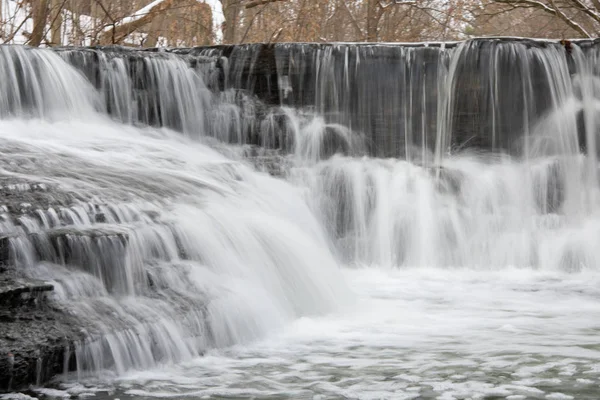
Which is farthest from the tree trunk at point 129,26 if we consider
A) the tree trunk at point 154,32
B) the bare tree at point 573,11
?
the bare tree at point 573,11

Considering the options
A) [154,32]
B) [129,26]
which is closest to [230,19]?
[154,32]

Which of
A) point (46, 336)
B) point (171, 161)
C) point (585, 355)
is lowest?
point (585, 355)

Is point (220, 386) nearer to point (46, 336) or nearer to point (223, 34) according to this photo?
point (46, 336)

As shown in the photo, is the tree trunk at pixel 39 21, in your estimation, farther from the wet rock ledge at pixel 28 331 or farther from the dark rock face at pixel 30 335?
the dark rock face at pixel 30 335

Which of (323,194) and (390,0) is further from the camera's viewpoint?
(390,0)

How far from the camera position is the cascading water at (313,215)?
16.8 ft

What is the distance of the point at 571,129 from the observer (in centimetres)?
1022

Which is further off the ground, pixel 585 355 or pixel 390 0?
pixel 390 0

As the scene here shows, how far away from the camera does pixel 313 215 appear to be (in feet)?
31.2

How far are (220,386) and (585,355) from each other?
2.17 meters

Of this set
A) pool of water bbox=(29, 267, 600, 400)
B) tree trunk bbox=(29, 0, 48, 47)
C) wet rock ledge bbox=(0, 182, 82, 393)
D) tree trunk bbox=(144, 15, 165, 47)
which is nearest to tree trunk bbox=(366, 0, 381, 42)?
tree trunk bbox=(144, 15, 165, 47)

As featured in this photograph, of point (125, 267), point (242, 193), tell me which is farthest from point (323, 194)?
point (125, 267)

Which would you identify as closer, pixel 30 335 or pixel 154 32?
pixel 30 335

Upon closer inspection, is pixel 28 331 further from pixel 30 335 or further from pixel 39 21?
pixel 39 21
